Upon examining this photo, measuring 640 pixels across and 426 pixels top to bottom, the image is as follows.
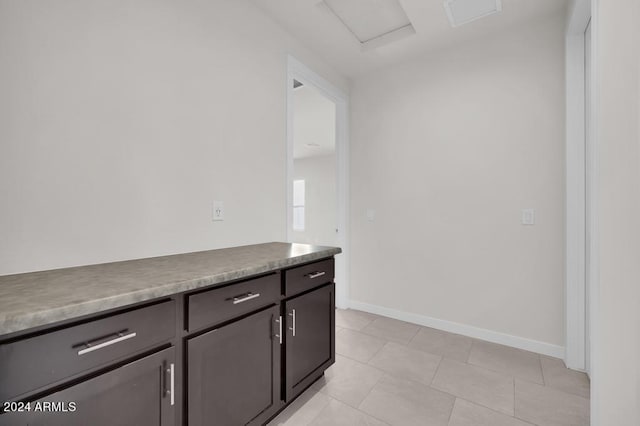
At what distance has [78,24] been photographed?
4.25ft

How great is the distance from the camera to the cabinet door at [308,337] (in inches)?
62.4

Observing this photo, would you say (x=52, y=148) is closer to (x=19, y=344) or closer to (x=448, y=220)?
(x=19, y=344)

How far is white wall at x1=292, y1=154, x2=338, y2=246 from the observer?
7805 mm

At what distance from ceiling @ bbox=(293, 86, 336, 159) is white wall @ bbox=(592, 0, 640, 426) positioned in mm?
2221

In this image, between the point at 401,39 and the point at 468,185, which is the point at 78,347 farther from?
the point at 401,39

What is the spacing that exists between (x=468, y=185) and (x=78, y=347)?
9.33 ft

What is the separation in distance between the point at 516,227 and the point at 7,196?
3.22 m

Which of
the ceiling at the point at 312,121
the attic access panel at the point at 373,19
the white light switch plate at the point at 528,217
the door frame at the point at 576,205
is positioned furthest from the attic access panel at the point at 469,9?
the white light switch plate at the point at 528,217

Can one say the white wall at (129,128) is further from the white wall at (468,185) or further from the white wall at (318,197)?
the white wall at (318,197)

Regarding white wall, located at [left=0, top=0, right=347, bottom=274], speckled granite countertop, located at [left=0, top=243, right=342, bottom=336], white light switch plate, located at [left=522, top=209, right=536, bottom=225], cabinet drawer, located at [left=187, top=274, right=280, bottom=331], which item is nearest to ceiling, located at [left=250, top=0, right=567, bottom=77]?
white wall, located at [left=0, top=0, right=347, bottom=274]

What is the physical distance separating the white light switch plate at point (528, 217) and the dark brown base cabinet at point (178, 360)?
73.8 inches

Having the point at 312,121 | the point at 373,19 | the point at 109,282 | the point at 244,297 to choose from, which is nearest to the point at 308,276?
the point at 244,297

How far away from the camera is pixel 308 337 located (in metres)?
1.73

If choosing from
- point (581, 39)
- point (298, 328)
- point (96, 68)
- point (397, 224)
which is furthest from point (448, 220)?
point (96, 68)
